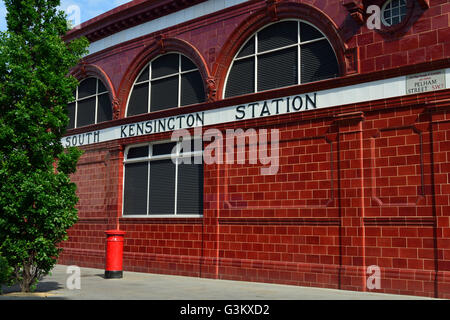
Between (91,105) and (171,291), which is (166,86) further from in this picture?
(171,291)

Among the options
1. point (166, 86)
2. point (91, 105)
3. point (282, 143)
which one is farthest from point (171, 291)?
point (91, 105)

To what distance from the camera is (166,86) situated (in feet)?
56.0

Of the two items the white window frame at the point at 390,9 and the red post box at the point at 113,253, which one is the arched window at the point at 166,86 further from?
the white window frame at the point at 390,9

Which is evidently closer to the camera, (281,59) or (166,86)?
(281,59)

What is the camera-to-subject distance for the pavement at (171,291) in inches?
418

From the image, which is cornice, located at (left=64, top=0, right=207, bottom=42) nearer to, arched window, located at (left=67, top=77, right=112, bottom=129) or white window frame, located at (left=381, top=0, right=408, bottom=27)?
arched window, located at (left=67, top=77, right=112, bottom=129)

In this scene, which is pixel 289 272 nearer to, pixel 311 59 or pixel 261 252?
pixel 261 252

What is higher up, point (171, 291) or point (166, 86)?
point (166, 86)

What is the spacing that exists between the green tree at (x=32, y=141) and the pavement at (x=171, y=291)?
90 cm

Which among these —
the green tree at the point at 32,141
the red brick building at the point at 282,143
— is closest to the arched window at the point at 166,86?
the red brick building at the point at 282,143

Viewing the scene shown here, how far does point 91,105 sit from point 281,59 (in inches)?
354

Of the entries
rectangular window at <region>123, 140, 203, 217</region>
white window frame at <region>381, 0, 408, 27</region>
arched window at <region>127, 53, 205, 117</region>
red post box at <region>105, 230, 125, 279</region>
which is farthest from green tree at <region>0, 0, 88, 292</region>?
white window frame at <region>381, 0, 408, 27</region>

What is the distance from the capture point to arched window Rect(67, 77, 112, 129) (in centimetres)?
1928

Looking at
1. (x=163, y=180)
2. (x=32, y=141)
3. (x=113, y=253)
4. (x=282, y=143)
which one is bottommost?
(x=113, y=253)
